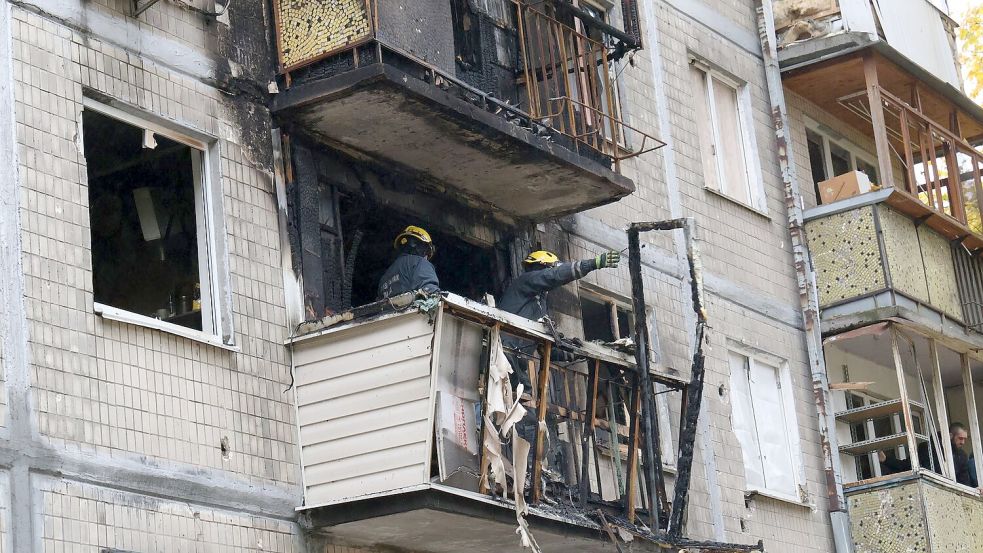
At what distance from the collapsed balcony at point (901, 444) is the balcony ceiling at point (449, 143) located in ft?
16.5

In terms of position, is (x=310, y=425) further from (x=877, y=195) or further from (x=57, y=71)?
(x=877, y=195)

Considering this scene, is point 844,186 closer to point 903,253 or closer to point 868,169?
point 903,253

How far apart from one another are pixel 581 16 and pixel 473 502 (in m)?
4.68

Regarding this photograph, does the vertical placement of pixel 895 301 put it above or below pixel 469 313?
above

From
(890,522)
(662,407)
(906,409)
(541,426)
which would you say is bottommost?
(890,522)

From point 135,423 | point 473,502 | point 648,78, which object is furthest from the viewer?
point 648,78

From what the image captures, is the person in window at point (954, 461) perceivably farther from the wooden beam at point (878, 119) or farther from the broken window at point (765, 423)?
the wooden beam at point (878, 119)

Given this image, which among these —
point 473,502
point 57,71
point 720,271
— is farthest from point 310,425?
point 720,271

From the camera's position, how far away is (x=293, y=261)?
11742 millimetres

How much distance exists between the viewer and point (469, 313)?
37.3 feet

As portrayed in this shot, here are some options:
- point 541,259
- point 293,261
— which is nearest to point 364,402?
point 293,261

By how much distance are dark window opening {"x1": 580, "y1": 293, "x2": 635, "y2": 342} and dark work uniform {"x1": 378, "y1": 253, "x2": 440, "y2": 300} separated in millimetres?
3338

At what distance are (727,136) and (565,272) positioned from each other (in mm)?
5546

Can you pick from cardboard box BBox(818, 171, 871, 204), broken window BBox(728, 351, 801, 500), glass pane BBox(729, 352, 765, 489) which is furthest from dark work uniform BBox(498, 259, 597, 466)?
cardboard box BBox(818, 171, 871, 204)
